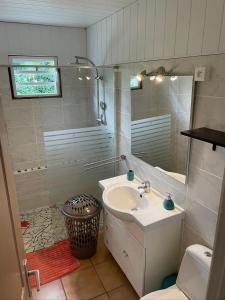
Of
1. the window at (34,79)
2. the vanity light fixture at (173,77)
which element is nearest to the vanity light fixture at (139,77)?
the vanity light fixture at (173,77)

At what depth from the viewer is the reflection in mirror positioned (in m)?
1.78

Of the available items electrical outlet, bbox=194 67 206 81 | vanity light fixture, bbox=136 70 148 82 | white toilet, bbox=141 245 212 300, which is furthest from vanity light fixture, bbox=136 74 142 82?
white toilet, bbox=141 245 212 300

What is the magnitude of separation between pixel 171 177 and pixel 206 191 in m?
0.37

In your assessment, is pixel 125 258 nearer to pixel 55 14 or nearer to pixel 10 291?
pixel 10 291

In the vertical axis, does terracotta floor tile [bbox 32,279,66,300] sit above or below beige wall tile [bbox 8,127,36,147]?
below

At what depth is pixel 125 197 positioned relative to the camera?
92.4 inches

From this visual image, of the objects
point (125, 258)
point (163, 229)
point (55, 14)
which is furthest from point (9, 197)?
point (55, 14)

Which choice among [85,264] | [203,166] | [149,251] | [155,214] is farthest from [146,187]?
[85,264]

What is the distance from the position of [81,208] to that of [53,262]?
0.69 m

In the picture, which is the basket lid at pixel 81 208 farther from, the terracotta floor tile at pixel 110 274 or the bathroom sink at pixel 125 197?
the terracotta floor tile at pixel 110 274

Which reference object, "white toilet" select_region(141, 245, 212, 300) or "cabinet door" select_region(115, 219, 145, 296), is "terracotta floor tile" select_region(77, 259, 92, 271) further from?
"white toilet" select_region(141, 245, 212, 300)

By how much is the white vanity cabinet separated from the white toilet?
23cm

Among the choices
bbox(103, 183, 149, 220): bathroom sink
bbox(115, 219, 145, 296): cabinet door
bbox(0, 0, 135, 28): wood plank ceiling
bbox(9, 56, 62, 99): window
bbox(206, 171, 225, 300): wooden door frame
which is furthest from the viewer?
bbox(9, 56, 62, 99): window

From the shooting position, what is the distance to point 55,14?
2422 mm
